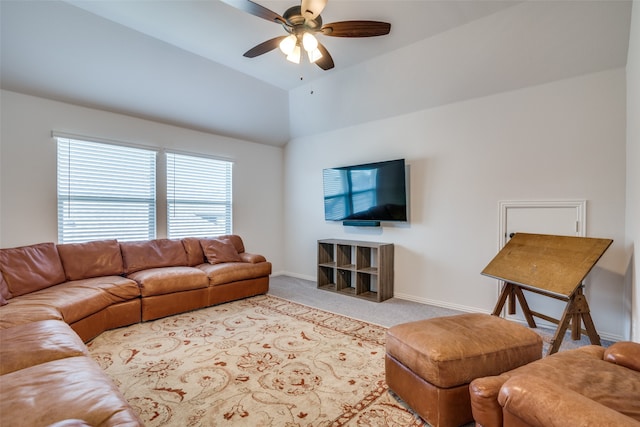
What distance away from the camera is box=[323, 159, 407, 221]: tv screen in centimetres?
405

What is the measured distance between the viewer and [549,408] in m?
0.99

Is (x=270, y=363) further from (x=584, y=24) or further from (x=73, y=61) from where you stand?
(x=584, y=24)

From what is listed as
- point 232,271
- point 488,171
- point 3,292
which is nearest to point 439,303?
point 488,171

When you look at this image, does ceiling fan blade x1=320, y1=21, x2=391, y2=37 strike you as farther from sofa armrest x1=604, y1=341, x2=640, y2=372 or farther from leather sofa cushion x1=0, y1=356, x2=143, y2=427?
leather sofa cushion x1=0, y1=356, x2=143, y2=427

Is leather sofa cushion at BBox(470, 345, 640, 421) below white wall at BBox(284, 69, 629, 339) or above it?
below

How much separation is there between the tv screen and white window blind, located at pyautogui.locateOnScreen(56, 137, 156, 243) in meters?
2.74

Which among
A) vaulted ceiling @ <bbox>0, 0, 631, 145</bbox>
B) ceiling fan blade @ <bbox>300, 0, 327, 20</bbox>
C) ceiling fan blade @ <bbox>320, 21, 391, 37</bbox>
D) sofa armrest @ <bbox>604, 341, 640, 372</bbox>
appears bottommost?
sofa armrest @ <bbox>604, 341, 640, 372</bbox>

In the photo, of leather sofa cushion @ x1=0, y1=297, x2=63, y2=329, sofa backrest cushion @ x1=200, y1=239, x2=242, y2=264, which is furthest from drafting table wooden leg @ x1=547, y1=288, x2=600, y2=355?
leather sofa cushion @ x1=0, y1=297, x2=63, y2=329


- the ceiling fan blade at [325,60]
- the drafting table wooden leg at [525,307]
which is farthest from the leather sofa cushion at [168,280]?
the drafting table wooden leg at [525,307]

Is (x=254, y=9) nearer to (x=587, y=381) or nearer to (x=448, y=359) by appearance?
(x=448, y=359)

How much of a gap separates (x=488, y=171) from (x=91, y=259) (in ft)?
15.8

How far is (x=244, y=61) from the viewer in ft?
12.4

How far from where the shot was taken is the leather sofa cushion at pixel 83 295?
8.23ft

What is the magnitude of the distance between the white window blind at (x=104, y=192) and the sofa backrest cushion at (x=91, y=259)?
1.17 feet
